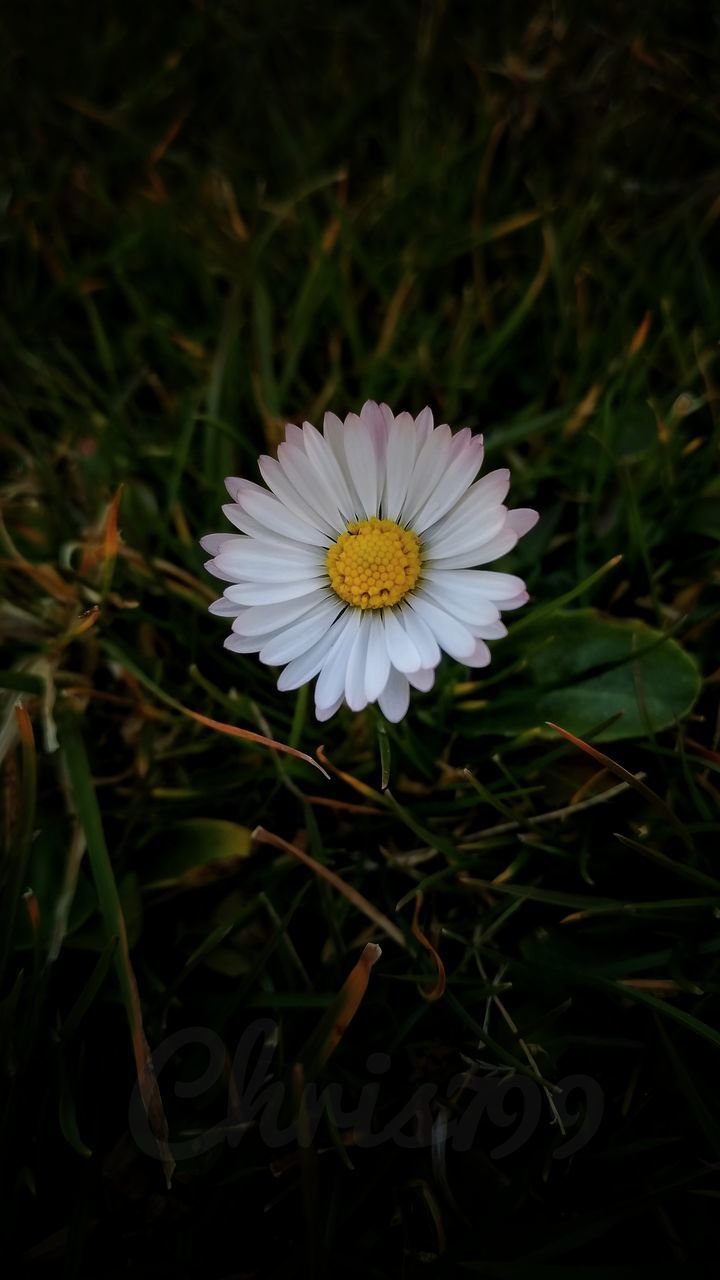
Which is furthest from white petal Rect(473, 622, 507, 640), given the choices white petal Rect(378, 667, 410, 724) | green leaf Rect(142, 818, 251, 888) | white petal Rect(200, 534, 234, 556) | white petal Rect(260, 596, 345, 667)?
green leaf Rect(142, 818, 251, 888)

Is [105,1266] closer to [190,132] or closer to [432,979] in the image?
[432,979]

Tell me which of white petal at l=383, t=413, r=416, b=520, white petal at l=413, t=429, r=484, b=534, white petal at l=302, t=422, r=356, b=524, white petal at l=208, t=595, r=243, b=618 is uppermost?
white petal at l=302, t=422, r=356, b=524

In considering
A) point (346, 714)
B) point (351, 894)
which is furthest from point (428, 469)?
point (351, 894)

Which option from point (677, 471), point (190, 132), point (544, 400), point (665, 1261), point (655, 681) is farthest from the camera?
point (190, 132)

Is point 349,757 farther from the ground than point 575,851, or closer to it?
farther from the ground

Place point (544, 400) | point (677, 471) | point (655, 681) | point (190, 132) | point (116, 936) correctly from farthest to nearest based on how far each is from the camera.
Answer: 1. point (190, 132)
2. point (544, 400)
3. point (677, 471)
4. point (655, 681)
5. point (116, 936)

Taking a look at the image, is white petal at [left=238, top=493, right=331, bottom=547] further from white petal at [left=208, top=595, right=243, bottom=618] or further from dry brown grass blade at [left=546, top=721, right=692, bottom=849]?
dry brown grass blade at [left=546, top=721, right=692, bottom=849]

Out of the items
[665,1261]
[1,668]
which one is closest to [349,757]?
[1,668]
